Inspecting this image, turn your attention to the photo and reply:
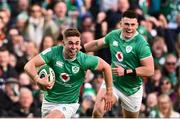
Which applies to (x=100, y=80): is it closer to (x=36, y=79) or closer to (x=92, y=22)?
(x=92, y=22)

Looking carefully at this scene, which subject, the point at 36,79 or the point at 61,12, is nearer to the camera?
the point at 36,79

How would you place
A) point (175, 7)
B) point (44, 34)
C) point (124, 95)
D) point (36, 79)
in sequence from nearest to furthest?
point (36, 79) < point (124, 95) < point (44, 34) < point (175, 7)

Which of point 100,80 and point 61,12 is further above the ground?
point 61,12

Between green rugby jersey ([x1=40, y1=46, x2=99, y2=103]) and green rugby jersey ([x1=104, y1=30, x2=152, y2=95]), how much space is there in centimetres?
133

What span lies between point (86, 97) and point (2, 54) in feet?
5.91

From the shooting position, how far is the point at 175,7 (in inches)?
750

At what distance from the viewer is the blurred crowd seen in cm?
1644

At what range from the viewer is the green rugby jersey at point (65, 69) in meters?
12.4

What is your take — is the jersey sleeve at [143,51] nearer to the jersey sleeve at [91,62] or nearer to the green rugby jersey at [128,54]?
the green rugby jersey at [128,54]

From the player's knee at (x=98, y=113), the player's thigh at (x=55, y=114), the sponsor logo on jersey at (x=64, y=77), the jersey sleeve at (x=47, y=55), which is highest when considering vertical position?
the jersey sleeve at (x=47, y=55)

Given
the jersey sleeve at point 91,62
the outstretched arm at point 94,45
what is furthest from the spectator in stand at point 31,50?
the jersey sleeve at point 91,62

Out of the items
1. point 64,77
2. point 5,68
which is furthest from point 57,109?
point 5,68

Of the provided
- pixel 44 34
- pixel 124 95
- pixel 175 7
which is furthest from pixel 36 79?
pixel 175 7

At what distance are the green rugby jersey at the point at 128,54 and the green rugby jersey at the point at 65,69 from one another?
4.36ft
